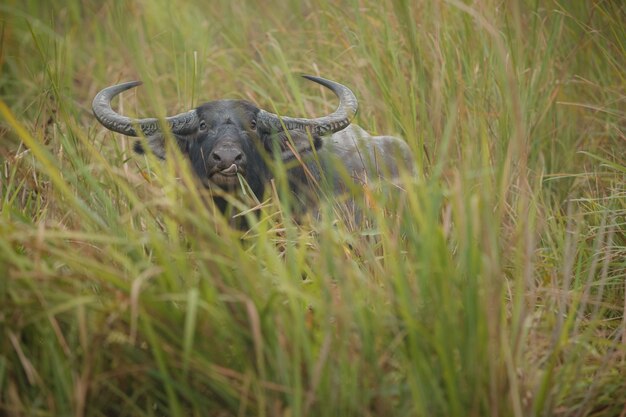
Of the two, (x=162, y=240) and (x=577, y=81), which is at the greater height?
(x=162, y=240)

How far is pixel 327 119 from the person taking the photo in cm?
512

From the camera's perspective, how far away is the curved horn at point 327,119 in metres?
5.11

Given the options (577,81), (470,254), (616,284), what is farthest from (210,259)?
(577,81)

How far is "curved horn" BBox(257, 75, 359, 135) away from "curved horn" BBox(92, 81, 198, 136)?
41cm

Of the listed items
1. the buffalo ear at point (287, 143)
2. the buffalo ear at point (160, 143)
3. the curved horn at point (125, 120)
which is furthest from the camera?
the buffalo ear at point (160, 143)

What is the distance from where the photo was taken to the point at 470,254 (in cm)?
280

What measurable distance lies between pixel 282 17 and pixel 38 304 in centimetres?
509

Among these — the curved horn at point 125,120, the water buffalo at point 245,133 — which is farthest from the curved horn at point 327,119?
the curved horn at point 125,120

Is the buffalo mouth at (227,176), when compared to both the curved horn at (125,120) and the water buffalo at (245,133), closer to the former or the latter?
the water buffalo at (245,133)

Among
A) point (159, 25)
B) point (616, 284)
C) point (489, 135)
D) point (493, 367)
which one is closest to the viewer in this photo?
point (493, 367)

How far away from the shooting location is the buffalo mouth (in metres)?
4.78

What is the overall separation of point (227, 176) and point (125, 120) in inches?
27.6

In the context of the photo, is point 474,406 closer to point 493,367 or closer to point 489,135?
point 493,367

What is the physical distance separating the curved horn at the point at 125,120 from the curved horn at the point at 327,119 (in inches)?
16.3
